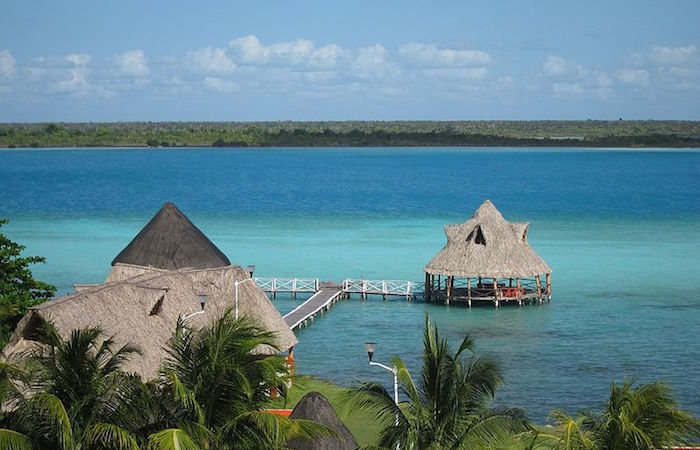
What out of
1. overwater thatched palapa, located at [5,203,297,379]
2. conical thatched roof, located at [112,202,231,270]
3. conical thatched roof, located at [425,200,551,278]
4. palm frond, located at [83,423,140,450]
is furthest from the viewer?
conical thatched roof, located at [425,200,551,278]

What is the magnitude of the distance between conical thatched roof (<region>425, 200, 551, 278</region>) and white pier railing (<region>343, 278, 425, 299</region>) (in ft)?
8.25

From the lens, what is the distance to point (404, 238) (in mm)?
64125

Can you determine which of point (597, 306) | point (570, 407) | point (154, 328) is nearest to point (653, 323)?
point (597, 306)

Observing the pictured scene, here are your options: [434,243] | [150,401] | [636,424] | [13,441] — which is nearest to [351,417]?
[150,401]

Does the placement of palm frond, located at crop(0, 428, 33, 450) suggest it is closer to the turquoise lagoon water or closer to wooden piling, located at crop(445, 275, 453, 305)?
the turquoise lagoon water

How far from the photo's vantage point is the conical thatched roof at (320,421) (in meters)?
17.4

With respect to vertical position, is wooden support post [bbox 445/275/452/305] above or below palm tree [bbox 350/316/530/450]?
below

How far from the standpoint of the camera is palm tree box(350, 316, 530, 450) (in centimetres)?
1521

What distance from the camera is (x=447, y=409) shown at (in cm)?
1545

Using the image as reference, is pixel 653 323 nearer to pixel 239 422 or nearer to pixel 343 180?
pixel 239 422

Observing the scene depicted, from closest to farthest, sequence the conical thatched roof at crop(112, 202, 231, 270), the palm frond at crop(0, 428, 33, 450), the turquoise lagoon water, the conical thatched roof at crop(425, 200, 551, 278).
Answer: the palm frond at crop(0, 428, 33, 450) → the conical thatched roof at crop(112, 202, 231, 270) → the turquoise lagoon water → the conical thatched roof at crop(425, 200, 551, 278)

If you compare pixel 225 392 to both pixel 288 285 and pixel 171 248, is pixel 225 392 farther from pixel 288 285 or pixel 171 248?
pixel 288 285

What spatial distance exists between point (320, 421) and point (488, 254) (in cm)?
2340

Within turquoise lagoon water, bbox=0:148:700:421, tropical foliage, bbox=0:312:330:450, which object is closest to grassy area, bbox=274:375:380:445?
turquoise lagoon water, bbox=0:148:700:421
